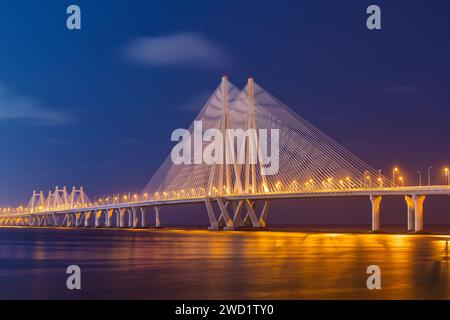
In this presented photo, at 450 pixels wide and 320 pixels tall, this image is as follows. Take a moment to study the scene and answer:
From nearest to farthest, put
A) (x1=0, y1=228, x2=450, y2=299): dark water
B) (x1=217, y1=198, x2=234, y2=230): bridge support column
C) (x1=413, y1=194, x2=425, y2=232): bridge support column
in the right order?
(x1=0, y1=228, x2=450, y2=299): dark water, (x1=413, y1=194, x2=425, y2=232): bridge support column, (x1=217, y1=198, x2=234, y2=230): bridge support column

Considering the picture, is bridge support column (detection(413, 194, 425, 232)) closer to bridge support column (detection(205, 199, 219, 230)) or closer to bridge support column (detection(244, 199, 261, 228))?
bridge support column (detection(244, 199, 261, 228))

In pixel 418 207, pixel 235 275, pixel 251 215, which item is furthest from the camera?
pixel 251 215

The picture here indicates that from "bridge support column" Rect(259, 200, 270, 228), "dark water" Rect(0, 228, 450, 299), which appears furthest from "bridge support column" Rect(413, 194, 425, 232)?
"dark water" Rect(0, 228, 450, 299)

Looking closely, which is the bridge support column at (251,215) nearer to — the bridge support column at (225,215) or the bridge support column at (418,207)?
the bridge support column at (225,215)

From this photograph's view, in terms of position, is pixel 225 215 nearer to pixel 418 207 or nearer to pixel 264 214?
pixel 264 214

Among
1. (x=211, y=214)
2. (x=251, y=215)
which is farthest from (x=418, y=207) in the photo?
(x=211, y=214)

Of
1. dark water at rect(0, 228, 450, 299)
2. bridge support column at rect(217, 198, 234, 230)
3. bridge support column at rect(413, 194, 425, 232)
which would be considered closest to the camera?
dark water at rect(0, 228, 450, 299)

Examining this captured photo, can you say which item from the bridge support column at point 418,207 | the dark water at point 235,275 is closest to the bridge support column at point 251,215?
the bridge support column at point 418,207

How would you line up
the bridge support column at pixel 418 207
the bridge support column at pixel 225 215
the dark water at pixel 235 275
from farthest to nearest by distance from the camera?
the bridge support column at pixel 225 215
the bridge support column at pixel 418 207
the dark water at pixel 235 275

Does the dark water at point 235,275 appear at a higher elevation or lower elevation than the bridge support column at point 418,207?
lower

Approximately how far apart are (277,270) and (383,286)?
7485 millimetres
